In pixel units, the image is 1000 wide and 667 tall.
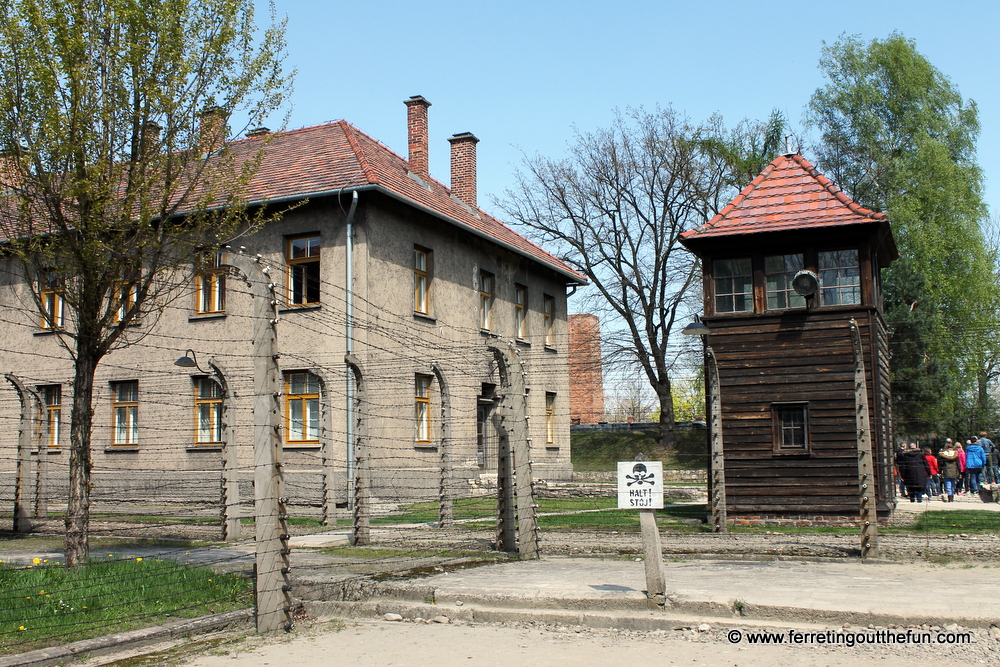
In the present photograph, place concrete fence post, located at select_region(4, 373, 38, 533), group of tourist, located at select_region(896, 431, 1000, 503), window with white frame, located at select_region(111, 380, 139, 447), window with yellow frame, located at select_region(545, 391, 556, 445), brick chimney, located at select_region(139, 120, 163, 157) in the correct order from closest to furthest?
brick chimney, located at select_region(139, 120, 163, 157), concrete fence post, located at select_region(4, 373, 38, 533), group of tourist, located at select_region(896, 431, 1000, 503), window with white frame, located at select_region(111, 380, 139, 447), window with yellow frame, located at select_region(545, 391, 556, 445)

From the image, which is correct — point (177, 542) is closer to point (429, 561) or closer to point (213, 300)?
point (429, 561)

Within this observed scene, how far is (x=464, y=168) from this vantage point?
33.1m

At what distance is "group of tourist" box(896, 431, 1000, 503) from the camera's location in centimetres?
2430

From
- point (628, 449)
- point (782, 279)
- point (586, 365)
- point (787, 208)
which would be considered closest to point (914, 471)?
point (782, 279)

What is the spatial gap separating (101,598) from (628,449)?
36267mm

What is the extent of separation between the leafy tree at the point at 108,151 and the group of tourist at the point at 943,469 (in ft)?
64.2

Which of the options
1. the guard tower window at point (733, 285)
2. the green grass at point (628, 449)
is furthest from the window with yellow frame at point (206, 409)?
the green grass at point (628, 449)

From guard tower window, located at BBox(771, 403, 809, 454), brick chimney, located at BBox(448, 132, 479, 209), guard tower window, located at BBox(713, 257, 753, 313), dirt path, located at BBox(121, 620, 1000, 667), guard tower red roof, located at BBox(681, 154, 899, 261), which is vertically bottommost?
dirt path, located at BBox(121, 620, 1000, 667)

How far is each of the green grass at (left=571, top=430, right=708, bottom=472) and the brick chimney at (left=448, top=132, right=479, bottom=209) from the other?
1366cm

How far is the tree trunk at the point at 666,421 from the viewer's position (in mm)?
43281

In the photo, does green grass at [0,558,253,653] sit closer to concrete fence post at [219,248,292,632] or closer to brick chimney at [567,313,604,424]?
concrete fence post at [219,248,292,632]

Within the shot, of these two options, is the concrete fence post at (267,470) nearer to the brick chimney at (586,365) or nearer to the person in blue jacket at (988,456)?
the brick chimney at (586,365)

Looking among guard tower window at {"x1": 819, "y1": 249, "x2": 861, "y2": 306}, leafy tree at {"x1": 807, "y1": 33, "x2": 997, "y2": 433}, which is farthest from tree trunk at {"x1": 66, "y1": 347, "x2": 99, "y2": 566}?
leafy tree at {"x1": 807, "y1": 33, "x2": 997, "y2": 433}

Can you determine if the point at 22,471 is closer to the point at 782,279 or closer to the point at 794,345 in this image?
the point at 794,345
